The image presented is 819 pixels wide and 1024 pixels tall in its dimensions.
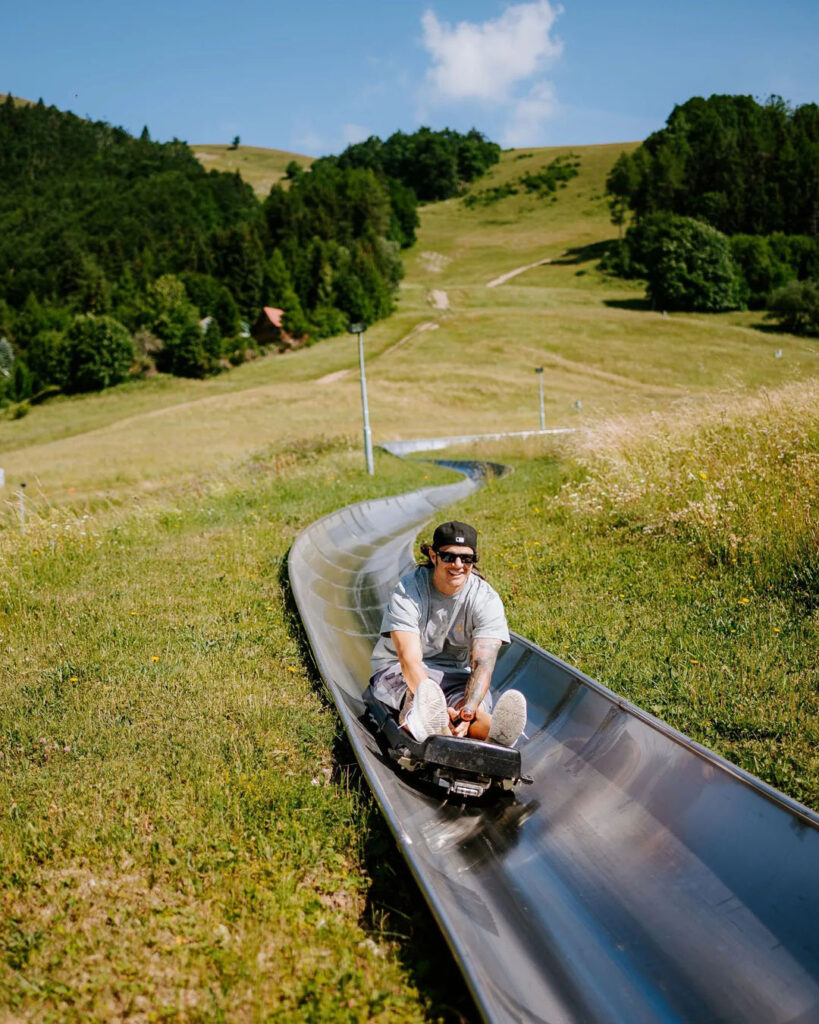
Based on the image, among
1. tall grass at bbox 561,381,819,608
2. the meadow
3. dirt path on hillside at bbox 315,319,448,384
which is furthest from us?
dirt path on hillside at bbox 315,319,448,384

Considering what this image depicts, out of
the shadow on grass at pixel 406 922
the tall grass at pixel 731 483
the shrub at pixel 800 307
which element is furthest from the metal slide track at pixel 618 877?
the shrub at pixel 800 307

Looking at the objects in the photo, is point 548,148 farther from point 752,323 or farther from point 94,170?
point 752,323

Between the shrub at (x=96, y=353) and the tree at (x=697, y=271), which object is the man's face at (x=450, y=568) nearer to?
the shrub at (x=96, y=353)

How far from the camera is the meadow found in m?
3.24

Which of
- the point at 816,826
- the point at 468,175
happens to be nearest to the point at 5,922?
the point at 816,826

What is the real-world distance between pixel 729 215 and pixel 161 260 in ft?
213

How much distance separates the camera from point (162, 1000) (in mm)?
3000

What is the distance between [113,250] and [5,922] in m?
95.9

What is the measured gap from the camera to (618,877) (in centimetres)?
369

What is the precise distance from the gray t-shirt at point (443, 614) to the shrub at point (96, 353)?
205 feet

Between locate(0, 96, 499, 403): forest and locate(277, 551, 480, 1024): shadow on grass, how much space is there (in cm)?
6208

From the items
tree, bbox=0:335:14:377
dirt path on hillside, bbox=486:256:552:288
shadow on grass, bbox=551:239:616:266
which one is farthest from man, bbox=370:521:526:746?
shadow on grass, bbox=551:239:616:266

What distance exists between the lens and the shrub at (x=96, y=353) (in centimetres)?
6041

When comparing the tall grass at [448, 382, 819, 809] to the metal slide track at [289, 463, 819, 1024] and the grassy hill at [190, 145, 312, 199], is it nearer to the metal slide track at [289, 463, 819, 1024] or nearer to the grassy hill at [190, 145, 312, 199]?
the metal slide track at [289, 463, 819, 1024]
